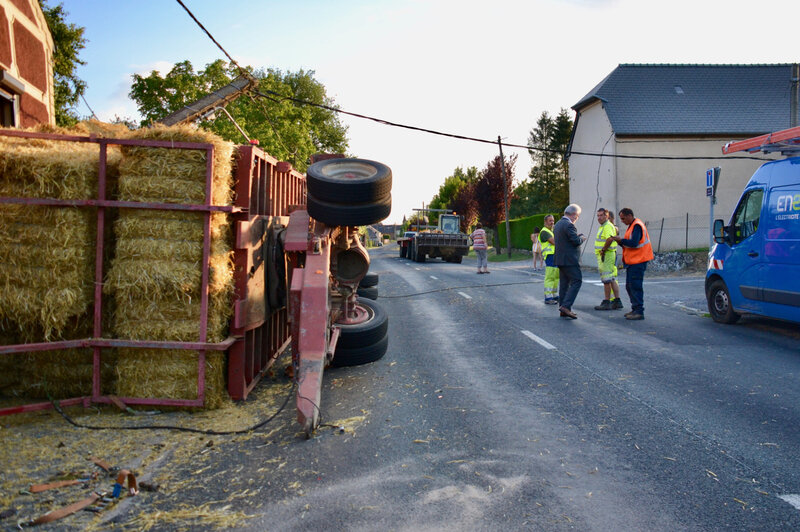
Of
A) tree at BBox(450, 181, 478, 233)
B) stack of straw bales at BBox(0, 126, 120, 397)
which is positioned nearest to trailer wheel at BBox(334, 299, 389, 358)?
stack of straw bales at BBox(0, 126, 120, 397)

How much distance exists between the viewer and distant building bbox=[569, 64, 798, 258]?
91.1 feet

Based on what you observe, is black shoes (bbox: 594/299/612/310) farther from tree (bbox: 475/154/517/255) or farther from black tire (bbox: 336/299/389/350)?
tree (bbox: 475/154/517/255)

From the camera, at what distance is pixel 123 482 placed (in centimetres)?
371

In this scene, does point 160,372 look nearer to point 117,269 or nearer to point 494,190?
point 117,269

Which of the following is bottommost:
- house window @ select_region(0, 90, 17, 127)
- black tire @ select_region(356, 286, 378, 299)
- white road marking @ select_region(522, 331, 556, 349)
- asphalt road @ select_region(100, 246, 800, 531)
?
asphalt road @ select_region(100, 246, 800, 531)

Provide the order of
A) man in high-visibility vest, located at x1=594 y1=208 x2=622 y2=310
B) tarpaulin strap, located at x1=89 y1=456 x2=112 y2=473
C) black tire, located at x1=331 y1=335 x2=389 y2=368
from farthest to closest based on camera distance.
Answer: man in high-visibility vest, located at x1=594 y1=208 x2=622 y2=310 → black tire, located at x1=331 y1=335 x2=389 y2=368 → tarpaulin strap, located at x1=89 y1=456 x2=112 y2=473

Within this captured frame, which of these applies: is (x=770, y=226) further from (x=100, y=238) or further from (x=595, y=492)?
(x=100, y=238)

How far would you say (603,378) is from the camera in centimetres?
650

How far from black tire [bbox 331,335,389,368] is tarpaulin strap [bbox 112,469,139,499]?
3.42m

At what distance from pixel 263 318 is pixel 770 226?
24.5ft

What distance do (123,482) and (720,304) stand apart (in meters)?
9.76

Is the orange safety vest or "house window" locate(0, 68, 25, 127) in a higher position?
"house window" locate(0, 68, 25, 127)

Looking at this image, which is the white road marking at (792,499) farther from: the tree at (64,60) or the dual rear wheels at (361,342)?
the tree at (64,60)

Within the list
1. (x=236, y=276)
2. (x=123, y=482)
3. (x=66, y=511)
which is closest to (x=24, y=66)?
(x=236, y=276)
